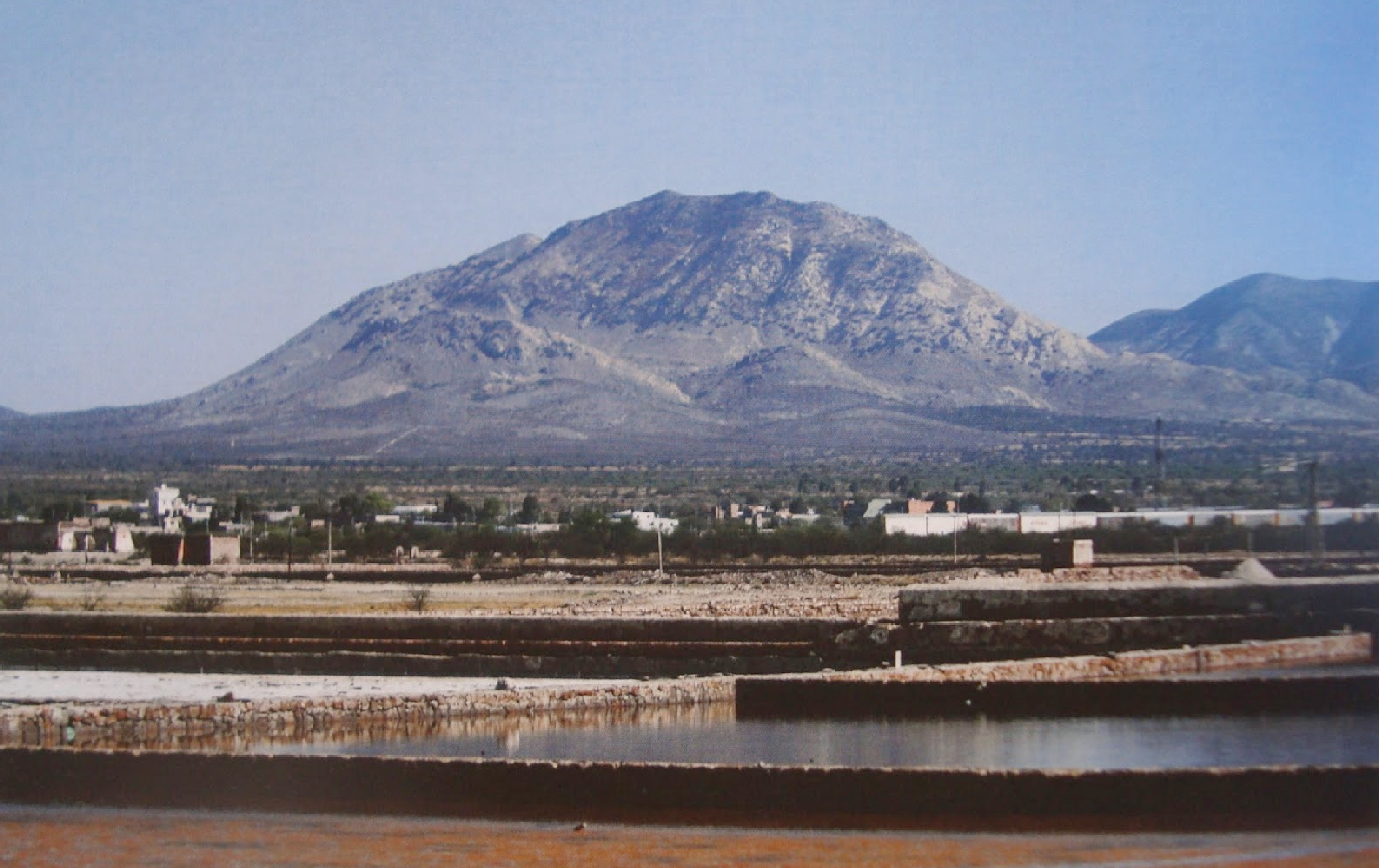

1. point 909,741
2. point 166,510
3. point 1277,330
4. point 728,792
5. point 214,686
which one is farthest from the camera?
point 166,510

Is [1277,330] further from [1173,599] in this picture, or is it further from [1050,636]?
[1050,636]

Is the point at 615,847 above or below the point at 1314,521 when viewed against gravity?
below

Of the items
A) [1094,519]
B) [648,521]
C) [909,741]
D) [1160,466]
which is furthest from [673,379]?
[909,741]

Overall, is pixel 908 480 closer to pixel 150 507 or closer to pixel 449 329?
pixel 150 507

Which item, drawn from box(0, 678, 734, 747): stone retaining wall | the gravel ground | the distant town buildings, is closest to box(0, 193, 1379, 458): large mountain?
the distant town buildings

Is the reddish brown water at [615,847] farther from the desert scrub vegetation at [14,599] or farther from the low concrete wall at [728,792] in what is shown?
the desert scrub vegetation at [14,599]

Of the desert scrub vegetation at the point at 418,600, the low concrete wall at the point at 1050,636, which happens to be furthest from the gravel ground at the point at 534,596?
the low concrete wall at the point at 1050,636
